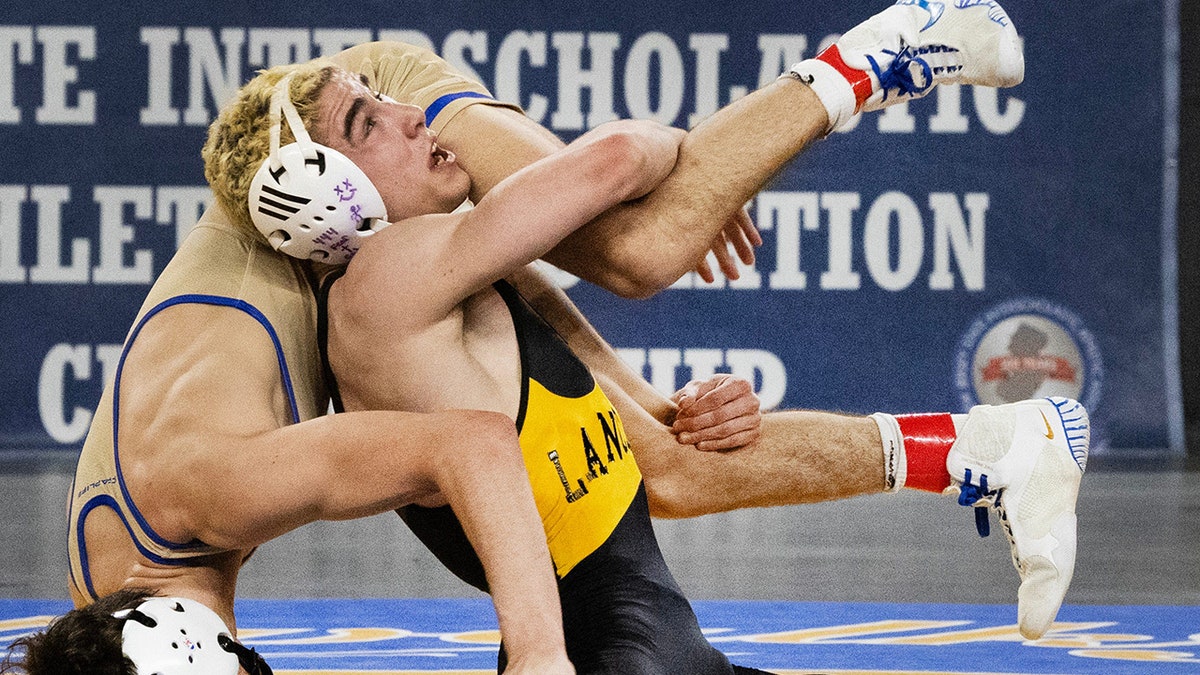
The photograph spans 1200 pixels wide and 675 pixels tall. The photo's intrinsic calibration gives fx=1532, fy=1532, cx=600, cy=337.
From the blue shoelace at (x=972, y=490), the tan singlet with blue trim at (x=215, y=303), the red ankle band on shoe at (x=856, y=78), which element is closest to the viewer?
the tan singlet with blue trim at (x=215, y=303)

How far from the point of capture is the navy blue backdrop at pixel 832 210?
7383mm

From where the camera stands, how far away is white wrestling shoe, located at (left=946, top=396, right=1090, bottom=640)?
9.89 ft

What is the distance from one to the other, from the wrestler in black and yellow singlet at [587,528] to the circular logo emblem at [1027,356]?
15.7ft

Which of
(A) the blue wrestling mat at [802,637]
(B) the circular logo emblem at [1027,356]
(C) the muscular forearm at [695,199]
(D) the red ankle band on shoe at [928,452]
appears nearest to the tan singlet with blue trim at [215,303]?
(C) the muscular forearm at [695,199]

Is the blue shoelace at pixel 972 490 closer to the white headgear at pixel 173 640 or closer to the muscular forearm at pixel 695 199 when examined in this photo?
the muscular forearm at pixel 695 199

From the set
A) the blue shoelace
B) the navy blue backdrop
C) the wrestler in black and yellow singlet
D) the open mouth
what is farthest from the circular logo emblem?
the open mouth

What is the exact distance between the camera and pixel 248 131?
2715mm

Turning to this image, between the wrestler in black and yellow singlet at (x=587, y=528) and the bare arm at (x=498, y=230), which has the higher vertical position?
the bare arm at (x=498, y=230)

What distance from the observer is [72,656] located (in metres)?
2.27

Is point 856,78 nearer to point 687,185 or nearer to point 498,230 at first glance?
point 687,185

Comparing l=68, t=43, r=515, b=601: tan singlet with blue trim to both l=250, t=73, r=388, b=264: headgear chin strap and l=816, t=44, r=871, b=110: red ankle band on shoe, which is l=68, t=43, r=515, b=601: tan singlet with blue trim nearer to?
l=250, t=73, r=388, b=264: headgear chin strap

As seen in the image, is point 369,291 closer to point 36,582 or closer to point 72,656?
point 72,656

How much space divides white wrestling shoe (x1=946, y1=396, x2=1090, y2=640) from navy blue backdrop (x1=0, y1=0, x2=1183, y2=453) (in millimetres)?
4228

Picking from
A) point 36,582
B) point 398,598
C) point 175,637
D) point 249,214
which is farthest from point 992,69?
point 36,582
